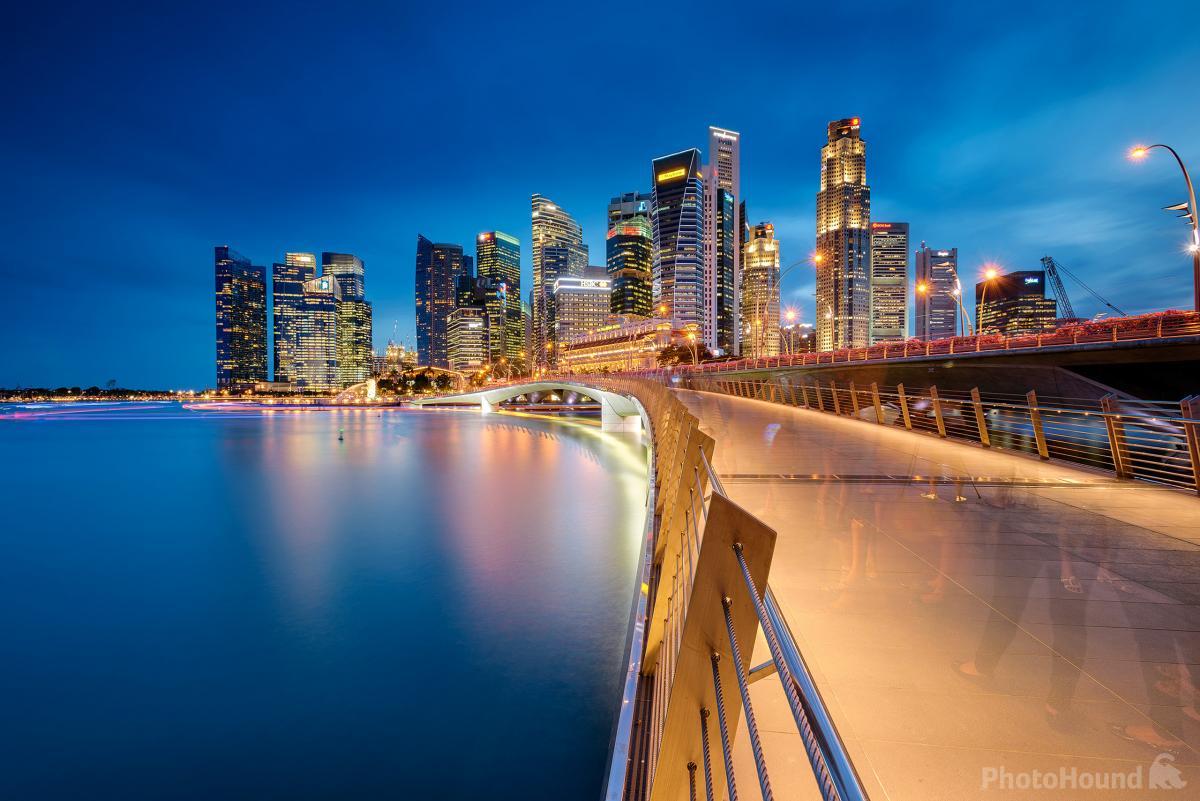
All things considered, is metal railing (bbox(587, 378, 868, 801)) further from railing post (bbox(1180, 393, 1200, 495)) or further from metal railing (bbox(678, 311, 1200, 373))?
metal railing (bbox(678, 311, 1200, 373))

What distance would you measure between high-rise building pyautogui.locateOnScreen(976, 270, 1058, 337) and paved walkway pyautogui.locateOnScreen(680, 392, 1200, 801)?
127 m

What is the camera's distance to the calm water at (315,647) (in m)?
6.91

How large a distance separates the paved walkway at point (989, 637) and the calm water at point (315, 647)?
13.9 ft

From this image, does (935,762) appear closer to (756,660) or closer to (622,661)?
(756,660)

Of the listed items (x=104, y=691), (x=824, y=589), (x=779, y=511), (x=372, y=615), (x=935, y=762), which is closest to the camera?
(x=935, y=762)

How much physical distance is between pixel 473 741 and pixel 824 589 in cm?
548

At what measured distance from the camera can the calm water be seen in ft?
22.7

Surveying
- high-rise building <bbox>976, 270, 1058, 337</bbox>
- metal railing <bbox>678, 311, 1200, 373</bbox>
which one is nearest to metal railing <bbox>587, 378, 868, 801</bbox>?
metal railing <bbox>678, 311, 1200, 373</bbox>

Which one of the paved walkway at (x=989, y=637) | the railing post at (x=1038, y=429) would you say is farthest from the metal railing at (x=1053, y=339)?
the paved walkway at (x=989, y=637)

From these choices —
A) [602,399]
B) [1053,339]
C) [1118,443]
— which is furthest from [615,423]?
[1118,443]

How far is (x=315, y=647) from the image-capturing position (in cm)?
1010

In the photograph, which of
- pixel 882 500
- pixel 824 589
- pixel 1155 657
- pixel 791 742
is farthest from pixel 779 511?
pixel 791 742

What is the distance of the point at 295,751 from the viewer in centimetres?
722

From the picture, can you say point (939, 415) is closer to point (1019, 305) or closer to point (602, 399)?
point (602, 399)
